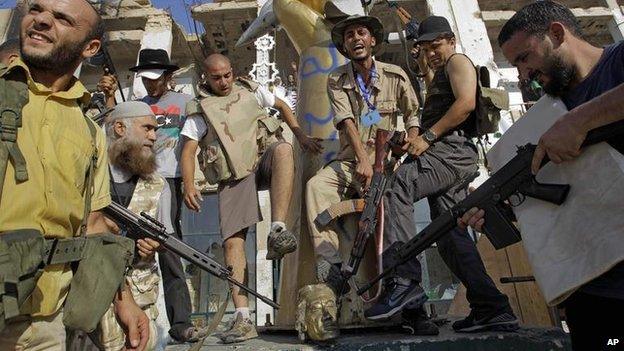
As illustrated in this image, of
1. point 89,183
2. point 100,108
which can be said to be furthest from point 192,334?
point 100,108

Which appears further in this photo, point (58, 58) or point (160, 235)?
point (160, 235)

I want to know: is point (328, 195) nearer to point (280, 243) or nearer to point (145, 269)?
point (280, 243)

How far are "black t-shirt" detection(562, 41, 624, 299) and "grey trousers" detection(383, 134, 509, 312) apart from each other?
1046 millimetres

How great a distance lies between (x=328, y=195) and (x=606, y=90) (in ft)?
5.74

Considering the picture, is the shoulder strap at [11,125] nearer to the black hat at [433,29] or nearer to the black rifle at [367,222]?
the black rifle at [367,222]

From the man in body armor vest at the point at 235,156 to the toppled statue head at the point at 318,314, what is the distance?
0.66 m

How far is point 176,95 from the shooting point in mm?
4516

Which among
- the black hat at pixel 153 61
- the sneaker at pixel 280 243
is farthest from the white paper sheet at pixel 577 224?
the black hat at pixel 153 61

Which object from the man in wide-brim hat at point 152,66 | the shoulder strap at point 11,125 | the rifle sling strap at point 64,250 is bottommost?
the rifle sling strap at point 64,250

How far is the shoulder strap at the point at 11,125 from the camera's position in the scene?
156 centimetres

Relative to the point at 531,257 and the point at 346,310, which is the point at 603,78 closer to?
the point at 531,257

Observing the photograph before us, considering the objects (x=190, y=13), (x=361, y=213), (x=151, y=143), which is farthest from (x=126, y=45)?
(x=361, y=213)

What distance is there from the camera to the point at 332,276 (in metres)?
2.79

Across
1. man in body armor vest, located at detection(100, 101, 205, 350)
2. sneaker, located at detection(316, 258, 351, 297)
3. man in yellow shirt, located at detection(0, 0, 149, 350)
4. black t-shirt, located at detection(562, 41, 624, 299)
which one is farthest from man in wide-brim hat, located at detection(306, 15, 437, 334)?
man in yellow shirt, located at detection(0, 0, 149, 350)
